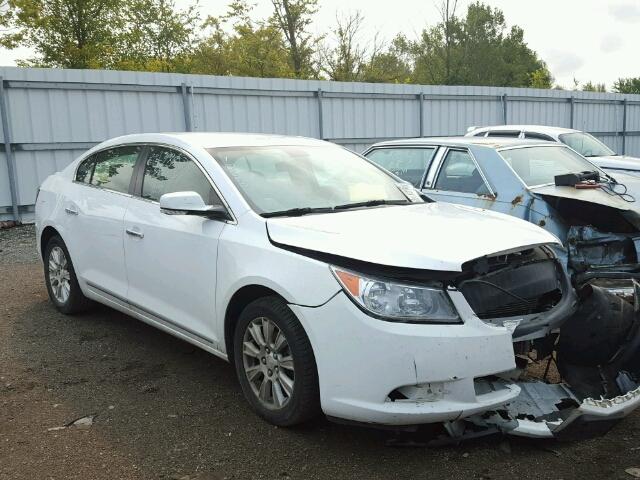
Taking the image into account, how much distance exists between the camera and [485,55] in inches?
1596

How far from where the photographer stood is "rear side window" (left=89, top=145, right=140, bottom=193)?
475cm

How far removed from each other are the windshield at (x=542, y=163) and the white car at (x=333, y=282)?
2139 mm

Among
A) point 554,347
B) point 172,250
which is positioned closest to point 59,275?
point 172,250

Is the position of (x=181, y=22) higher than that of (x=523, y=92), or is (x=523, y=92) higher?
(x=181, y=22)

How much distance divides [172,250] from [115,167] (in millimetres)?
1398

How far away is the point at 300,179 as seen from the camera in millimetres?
4098

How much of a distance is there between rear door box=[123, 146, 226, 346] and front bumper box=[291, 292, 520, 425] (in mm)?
1047

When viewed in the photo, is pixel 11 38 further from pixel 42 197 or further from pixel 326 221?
pixel 326 221

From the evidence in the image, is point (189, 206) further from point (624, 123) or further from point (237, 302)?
point (624, 123)

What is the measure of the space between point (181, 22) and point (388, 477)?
1182 inches

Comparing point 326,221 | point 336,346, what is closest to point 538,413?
point 336,346

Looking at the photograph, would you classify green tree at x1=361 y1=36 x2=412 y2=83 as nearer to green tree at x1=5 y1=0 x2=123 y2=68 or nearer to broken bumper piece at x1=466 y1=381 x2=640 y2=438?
green tree at x1=5 y1=0 x2=123 y2=68

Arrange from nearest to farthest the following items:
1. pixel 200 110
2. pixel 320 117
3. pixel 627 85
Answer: pixel 200 110
pixel 320 117
pixel 627 85

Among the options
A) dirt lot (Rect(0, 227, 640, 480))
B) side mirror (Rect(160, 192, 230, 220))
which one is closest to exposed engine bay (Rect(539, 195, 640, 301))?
dirt lot (Rect(0, 227, 640, 480))
